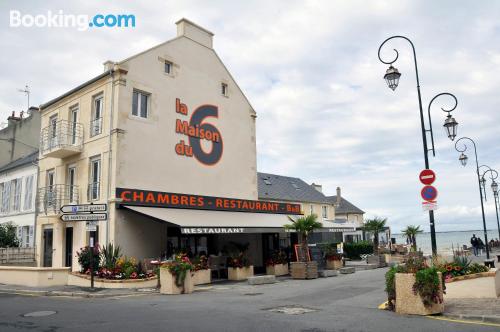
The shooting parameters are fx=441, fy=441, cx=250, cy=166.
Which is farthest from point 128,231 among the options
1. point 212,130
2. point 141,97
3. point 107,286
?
point 212,130

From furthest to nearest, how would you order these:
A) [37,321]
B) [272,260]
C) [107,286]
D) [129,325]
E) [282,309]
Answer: [272,260] → [107,286] → [282,309] → [37,321] → [129,325]

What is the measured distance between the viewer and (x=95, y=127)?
1983 centimetres

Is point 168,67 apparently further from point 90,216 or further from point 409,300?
point 409,300

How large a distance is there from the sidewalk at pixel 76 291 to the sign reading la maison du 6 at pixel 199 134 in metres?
8.18

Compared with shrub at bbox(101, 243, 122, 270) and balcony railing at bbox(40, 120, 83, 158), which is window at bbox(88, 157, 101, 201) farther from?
shrub at bbox(101, 243, 122, 270)

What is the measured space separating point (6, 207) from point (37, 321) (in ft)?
66.2

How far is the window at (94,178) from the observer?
62.3ft

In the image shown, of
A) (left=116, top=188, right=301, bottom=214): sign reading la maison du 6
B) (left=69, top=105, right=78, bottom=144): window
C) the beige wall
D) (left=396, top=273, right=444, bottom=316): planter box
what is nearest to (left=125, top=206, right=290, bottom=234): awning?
(left=116, top=188, right=301, bottom=214): sign reading la maison du 6

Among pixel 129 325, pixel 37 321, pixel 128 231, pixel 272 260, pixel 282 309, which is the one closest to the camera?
pixel 129 325

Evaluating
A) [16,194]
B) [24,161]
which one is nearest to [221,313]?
[16,194]

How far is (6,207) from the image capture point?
1042 inches

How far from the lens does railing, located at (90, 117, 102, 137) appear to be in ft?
64.2

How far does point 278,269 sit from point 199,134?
7.93 metres

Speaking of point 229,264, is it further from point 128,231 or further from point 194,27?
point 194,27
